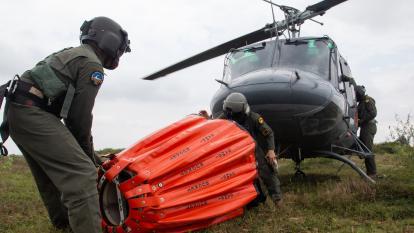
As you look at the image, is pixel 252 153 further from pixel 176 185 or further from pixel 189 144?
pixel 176 185

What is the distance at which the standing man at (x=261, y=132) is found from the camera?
5.82 m

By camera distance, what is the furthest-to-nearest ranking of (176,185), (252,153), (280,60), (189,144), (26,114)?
(280,60)
(252,153)
(189,144)
(176,185)
(26,114)

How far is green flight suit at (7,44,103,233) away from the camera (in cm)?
352

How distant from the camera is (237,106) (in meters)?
5.87

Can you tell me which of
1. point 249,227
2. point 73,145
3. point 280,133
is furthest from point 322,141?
point 73,145

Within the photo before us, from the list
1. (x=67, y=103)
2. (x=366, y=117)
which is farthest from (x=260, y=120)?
(x=366, y=117)

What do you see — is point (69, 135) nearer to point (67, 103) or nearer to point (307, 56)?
point (67, 103)

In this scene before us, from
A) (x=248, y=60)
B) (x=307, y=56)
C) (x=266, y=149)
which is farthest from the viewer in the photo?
(x=248, y=60)

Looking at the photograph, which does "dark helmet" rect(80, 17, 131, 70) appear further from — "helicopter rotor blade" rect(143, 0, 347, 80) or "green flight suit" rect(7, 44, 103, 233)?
"helicopter rotor blade" rect(143, 0, 347, 80)

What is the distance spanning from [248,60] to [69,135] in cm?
458

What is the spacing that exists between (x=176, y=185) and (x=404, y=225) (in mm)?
2295

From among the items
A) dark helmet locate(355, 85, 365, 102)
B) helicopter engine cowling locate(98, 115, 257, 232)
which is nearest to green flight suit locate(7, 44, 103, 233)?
helicopter engine cowling locate(98, 115, 257, 232)

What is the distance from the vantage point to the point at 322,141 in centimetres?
669

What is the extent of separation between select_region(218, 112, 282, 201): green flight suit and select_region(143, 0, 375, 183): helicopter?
294 mm
